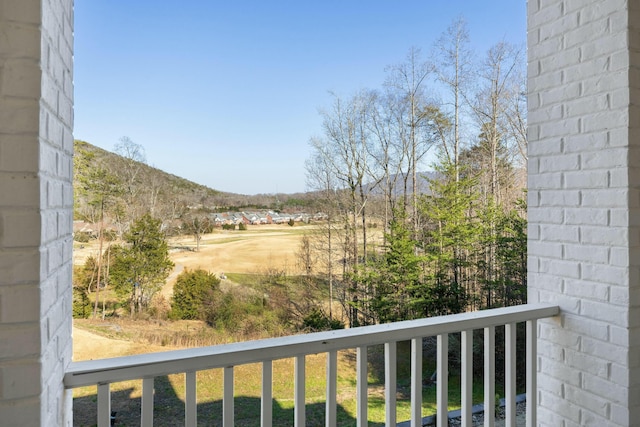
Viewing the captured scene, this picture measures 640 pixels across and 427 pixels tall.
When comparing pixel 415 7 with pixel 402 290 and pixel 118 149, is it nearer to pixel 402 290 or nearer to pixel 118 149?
pixel 402 290

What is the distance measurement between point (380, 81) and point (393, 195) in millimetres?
967

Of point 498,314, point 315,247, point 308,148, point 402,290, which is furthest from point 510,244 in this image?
point 498,314

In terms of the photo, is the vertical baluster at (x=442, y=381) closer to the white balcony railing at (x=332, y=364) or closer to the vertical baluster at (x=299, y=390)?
the white balcony railing at (x=332, y=364)

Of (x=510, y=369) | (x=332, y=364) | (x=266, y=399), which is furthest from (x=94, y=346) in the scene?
(x=510, y=369)

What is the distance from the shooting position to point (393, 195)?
11.2 ft

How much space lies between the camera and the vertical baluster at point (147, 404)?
1133 mm

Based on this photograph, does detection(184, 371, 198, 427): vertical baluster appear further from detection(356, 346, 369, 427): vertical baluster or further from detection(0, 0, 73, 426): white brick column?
detection(356, 346, 369, 427): vertical baluster

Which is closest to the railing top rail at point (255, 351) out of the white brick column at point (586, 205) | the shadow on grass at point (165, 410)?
the white brick column at point (586, 205)

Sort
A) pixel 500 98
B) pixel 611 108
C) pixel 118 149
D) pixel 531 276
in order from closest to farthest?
pixel 611 108
pixel 531 276
pixel 118 149
pixel 500 98

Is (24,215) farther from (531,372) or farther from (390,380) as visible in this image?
(531,372)

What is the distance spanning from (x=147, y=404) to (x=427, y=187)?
9.01 feet

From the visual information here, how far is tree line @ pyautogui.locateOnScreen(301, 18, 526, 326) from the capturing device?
3.35 meters

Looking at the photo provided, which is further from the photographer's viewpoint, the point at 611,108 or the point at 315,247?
the point at 315,247

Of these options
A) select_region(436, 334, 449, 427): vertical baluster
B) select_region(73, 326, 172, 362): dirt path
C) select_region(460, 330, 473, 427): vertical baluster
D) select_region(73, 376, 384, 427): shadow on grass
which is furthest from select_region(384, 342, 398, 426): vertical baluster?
select_region(73, 326, 172, 362): dirt path
